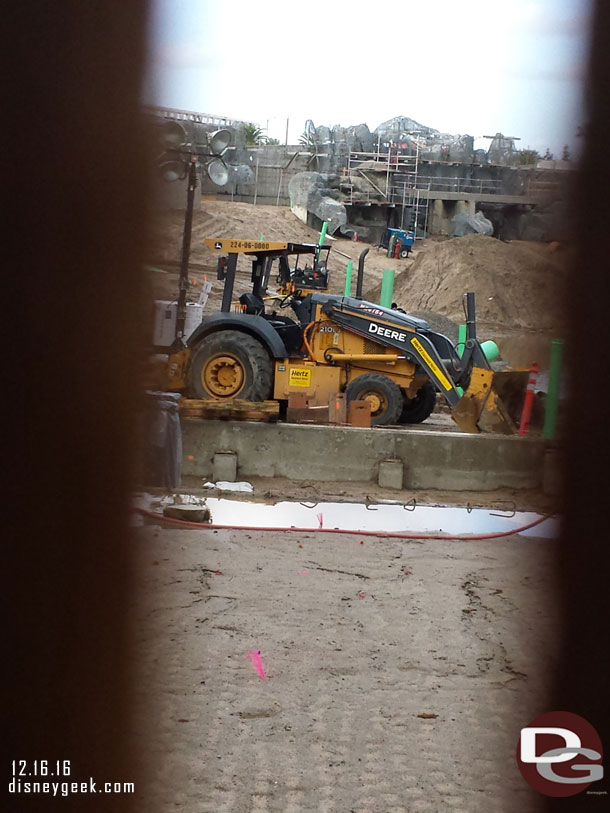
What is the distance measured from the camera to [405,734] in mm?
2199

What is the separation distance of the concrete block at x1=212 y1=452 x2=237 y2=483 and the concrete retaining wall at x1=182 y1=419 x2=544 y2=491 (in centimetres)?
12

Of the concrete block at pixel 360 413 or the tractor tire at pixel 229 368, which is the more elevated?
the tractor tire at pixel 229 368

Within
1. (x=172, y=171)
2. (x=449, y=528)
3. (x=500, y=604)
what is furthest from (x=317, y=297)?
(x=172, y=171)

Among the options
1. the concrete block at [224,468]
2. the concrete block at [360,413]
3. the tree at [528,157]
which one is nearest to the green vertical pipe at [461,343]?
the concrete block at [360,413]

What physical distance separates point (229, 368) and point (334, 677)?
4.88 metres

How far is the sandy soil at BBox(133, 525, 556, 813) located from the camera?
1253 mm

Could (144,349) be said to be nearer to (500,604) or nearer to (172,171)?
(172,171)

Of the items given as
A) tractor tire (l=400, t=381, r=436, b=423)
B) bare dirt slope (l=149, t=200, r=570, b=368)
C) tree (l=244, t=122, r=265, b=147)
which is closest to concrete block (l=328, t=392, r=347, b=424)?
tractor tire (l=400, t=381, r=436, b=423)

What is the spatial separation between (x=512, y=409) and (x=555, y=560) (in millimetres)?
5708

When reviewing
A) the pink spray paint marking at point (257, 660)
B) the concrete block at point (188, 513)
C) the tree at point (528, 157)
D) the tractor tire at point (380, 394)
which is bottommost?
the pink spray paint marking at point (257, 660)

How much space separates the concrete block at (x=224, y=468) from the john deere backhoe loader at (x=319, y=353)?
2.70ft

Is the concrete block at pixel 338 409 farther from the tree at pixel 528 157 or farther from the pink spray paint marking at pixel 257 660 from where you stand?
the tree at pixel 528 157

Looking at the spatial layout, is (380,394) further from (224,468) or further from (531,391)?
(531,391)

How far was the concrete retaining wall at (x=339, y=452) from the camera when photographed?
21.7 ft
